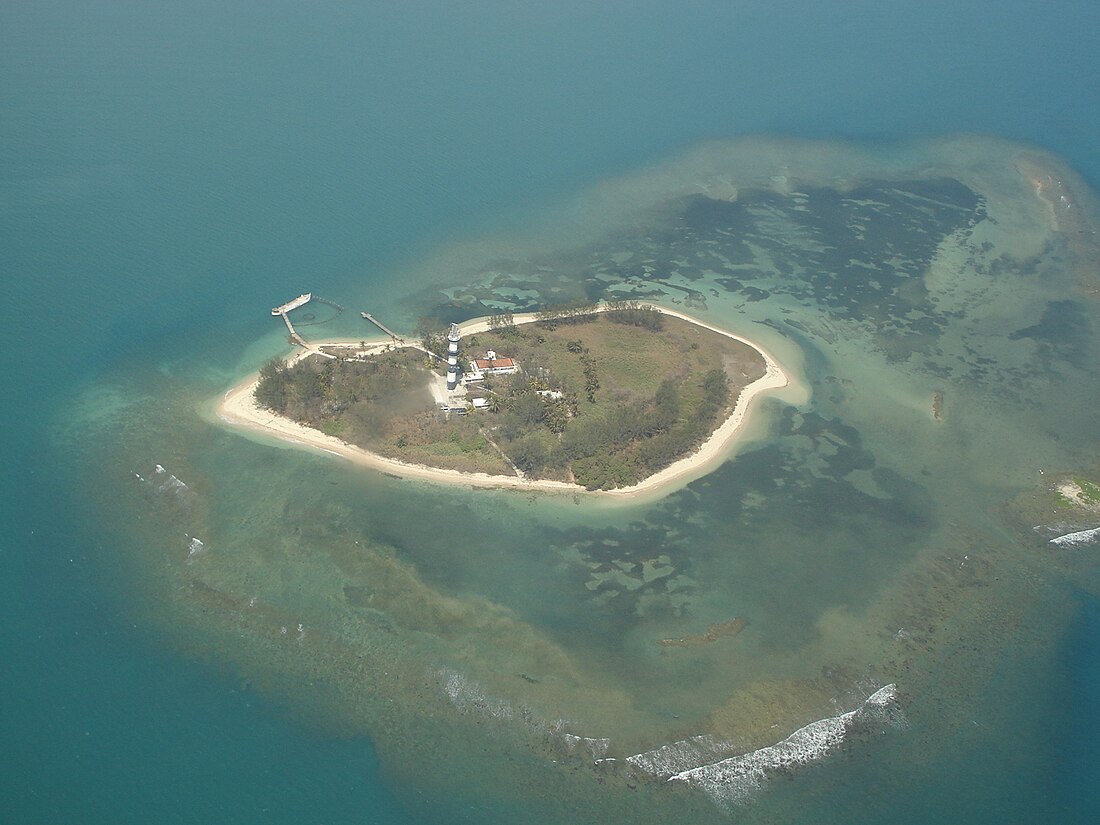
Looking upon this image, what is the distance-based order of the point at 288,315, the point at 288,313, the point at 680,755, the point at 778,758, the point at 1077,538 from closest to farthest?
the point at 680,755 → the point at 778,758 → the point at 1077,538 → the point at 288,315 → the point at 288,313

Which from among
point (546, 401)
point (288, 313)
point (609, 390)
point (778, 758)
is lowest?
point (778, 758)

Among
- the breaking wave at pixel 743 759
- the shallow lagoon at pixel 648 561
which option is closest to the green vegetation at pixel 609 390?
the shallow lagoon at pixel 648 561

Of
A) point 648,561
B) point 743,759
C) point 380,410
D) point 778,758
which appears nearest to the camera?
point 743,759

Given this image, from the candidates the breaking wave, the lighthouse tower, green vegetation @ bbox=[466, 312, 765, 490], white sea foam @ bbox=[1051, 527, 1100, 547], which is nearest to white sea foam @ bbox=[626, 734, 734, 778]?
the breaking wave

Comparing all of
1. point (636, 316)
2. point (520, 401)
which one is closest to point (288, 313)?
point (520, 401)

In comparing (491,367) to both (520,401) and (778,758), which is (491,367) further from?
(778,758)
